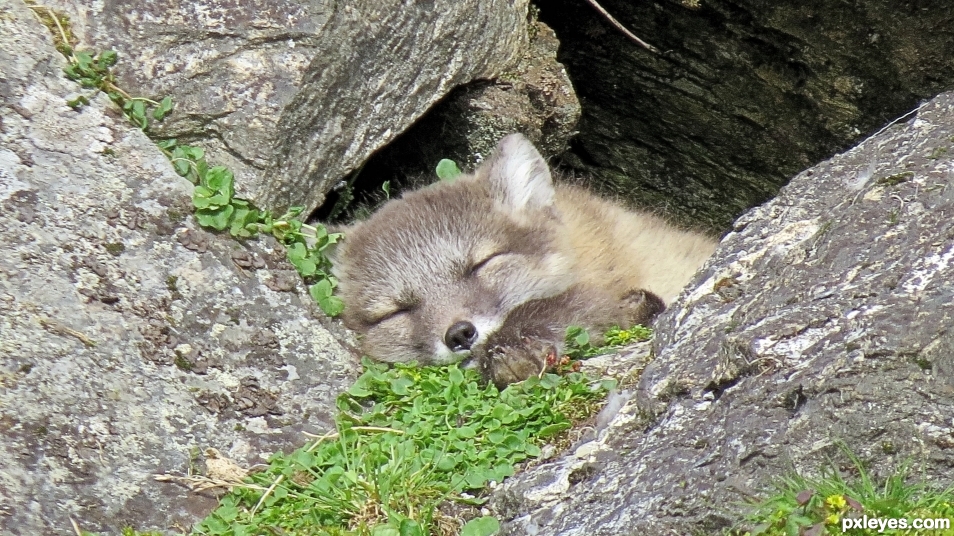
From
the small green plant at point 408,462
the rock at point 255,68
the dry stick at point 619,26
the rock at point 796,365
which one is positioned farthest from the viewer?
the dry stick at point 619,26

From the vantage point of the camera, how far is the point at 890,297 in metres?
2.48

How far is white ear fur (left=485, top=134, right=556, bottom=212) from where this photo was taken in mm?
4680

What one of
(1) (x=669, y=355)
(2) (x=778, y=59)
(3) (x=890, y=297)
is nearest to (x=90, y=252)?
(1) (x=669, y=355)

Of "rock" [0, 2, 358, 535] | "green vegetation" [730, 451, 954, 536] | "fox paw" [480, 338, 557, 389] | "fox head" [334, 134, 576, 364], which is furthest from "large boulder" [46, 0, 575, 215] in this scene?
"green vegetation" [730, 451, 954, 536]

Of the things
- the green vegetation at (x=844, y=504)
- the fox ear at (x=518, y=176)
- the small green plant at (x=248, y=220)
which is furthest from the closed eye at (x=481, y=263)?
the green vegetation at (x=844, y=504)

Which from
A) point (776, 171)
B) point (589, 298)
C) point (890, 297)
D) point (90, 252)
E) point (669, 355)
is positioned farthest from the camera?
point (776, 171)

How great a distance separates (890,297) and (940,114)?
914mm

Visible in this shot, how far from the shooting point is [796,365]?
2.52 m

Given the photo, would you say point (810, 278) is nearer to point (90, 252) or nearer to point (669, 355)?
point (669, 355)

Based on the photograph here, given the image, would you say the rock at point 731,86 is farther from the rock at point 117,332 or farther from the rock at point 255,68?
the rock at point 117,332

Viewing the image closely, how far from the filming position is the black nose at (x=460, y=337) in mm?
4105

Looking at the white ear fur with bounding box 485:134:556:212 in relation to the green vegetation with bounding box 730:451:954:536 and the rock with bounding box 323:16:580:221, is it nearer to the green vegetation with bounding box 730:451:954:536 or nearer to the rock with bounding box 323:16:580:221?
the rock with bounding box 323:16:580:221

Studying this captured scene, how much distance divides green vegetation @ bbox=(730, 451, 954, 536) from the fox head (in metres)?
1.95

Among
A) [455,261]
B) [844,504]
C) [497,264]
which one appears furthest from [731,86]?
[844,504]
